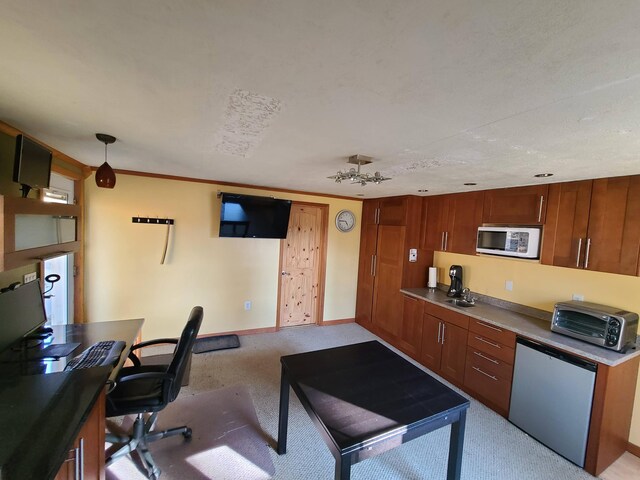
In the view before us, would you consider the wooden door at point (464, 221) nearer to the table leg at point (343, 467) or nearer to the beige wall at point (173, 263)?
the beige wall at point (173, 263)

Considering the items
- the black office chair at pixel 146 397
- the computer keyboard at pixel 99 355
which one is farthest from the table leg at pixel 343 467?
A: the computer keyboard at pixel 99 355

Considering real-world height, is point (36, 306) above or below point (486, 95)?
below

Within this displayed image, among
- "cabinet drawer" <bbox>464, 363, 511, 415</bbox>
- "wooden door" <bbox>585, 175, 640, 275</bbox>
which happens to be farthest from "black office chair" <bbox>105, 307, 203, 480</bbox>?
"wooden door" <bbox>585, 175, 640, 275</bbox>

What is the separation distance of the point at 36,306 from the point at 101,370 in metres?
0.98

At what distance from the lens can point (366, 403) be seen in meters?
1.59

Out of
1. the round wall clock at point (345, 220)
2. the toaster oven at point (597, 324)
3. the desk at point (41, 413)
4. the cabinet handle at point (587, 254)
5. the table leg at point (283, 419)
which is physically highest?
the round wall clock at point (345, 220)

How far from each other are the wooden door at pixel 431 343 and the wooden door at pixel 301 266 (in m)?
1.83

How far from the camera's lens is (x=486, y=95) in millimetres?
1008

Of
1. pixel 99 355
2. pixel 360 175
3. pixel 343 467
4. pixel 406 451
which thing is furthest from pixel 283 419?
pixel 360 175

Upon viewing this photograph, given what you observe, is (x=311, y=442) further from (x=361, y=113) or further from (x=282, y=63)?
(x=282, y=63)

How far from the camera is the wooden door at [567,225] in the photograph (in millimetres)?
2283

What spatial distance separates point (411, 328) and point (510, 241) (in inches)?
64.2

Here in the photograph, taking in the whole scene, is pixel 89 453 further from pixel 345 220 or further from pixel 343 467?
pixel 345 220

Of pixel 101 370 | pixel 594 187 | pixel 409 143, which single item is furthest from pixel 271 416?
pixel 594 187
